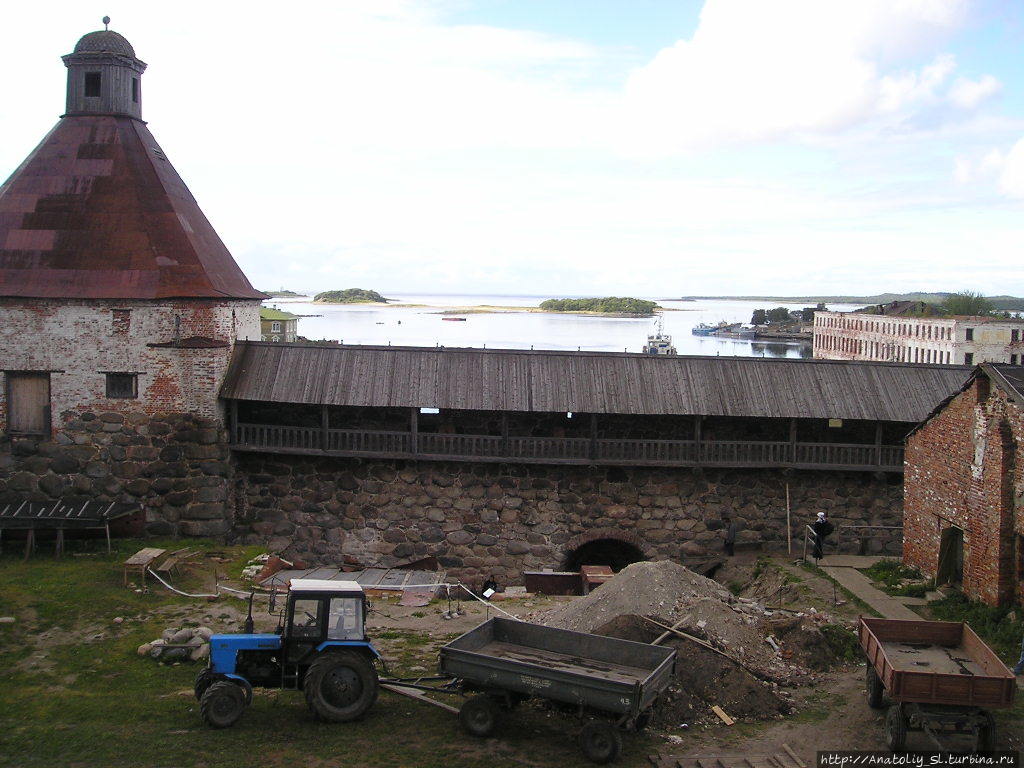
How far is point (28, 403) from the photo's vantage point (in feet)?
65.2

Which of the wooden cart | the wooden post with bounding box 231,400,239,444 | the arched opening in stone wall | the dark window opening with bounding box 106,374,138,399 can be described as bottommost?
the arched opening in stone wall

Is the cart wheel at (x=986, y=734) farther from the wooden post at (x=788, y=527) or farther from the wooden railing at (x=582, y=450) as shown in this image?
the wooden railing at (x=582, y=450)

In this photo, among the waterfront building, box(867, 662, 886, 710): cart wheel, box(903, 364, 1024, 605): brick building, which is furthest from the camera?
the waterfront building

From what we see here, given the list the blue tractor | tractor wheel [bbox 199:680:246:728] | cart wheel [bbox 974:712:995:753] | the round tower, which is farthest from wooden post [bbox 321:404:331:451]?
cart wheel [bbox 974:712:995:753]

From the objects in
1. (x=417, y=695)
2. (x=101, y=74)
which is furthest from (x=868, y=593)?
(x=101, y=74)

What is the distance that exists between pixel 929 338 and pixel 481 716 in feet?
201

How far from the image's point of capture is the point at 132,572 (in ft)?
56.1

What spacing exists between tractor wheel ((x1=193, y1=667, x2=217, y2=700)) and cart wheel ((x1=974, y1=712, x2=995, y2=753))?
8.55 meters

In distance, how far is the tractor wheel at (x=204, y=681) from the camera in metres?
10.9

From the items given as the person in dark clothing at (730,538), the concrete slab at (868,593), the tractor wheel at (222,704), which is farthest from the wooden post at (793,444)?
the tractor wheel at (222,704)

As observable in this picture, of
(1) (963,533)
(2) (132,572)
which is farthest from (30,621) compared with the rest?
(1) (963,533)

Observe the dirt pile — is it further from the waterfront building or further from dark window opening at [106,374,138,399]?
the waterfront building

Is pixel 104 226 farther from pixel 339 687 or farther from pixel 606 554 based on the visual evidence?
pixel 339 687

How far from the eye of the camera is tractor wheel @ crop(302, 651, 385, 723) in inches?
424
